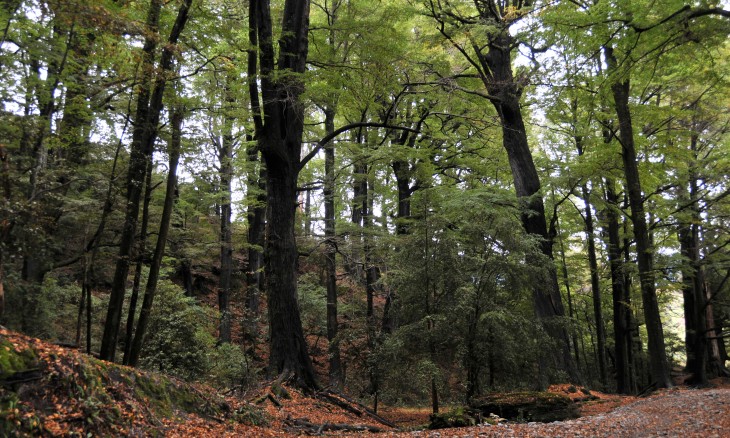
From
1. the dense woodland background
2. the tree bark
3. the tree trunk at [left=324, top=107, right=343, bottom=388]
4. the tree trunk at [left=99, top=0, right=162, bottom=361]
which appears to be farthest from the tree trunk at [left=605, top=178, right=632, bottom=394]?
the tree trunk at [left=99, top=0, right=162, bottom=361]

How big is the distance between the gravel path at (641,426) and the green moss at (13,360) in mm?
4607

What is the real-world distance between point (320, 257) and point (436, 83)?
21.9 ft

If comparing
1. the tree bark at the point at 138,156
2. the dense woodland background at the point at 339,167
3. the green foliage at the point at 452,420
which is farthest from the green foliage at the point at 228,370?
the green foliage at the point at 452,420

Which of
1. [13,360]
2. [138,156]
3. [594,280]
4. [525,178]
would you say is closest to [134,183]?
[138,156]

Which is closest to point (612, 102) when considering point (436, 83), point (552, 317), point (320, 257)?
point (436, 83)

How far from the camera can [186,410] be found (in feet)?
18.5

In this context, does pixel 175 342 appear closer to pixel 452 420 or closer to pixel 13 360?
pixel 452 420

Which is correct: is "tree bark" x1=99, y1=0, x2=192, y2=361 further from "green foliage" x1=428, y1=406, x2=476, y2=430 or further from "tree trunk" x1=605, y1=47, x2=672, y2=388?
"tree trunk" x1=605, y1=47, x2=672, y2=388

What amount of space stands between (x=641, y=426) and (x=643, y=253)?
6581 millimetres

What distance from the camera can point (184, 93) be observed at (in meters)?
9.73

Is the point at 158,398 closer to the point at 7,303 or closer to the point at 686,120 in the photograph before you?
the point at 7,303

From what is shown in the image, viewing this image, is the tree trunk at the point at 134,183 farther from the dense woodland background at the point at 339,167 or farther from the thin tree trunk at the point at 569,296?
the thin tree trunk at the point at 569,296

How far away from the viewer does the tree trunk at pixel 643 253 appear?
11028 mm

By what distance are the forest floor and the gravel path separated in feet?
0.04
